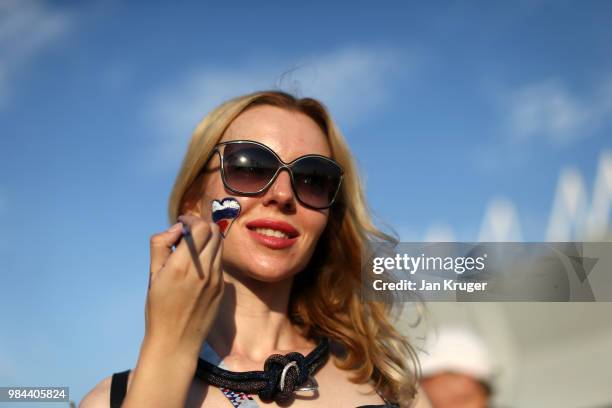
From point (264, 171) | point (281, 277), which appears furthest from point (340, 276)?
point (264, 171)

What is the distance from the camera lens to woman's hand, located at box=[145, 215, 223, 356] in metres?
2.48

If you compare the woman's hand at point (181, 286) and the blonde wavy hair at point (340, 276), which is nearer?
the woman's hand at point (181, 286)

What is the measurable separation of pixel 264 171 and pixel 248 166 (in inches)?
3.6

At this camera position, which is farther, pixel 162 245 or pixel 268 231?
pixel 268 231

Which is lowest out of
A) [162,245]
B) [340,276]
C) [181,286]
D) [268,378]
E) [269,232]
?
[268,378]

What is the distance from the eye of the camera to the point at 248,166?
3.40 meters

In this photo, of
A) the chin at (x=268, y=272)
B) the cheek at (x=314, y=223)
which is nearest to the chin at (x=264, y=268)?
the chin at (x=268, y=272)

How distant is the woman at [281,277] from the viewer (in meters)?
3.18

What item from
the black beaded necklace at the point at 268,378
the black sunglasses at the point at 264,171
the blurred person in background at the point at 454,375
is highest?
the black sunglasses at the point at 264,171

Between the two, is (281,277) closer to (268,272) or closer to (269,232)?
(268,272)

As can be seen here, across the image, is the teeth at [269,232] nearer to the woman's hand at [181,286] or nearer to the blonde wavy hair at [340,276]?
the blonde wavy hair at [340,276]

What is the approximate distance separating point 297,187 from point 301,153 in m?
0.22

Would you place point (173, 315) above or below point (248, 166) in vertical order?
below

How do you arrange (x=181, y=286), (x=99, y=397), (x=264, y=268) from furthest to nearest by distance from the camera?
(x=264, y=268) → (x=99, y=397) → (x=181, y=286)
